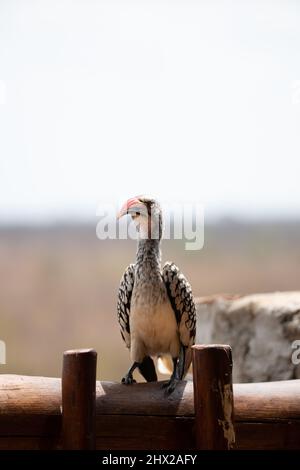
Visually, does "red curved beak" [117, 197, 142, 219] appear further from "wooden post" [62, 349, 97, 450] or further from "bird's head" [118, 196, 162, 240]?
"wooden post" [62, 349, 97, 450]

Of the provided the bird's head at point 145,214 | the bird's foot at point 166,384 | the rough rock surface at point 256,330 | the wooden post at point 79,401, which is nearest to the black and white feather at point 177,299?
the bird's head at point 145,214

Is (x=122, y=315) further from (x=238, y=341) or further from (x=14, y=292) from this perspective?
(x=14, y=292)

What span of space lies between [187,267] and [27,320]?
0.82 metres

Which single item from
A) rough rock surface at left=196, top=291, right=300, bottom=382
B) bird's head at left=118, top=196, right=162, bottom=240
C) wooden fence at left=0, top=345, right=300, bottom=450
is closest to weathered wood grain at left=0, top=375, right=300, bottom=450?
wooden fence at left=0, top=345, right=300, bottom=450

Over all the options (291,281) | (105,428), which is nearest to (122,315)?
(105,428)

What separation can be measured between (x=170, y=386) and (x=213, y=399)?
0.53ft

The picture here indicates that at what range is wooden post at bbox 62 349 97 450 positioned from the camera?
5.57 feet

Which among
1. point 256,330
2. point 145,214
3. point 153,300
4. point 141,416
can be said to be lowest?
point 141,416

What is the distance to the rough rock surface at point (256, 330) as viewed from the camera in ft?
8.73

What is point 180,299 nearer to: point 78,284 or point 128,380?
point 128,380

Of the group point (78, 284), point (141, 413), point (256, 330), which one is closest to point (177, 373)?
point (141, 413)

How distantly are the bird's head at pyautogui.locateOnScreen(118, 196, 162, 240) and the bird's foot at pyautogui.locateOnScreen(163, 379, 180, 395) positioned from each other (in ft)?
1.44

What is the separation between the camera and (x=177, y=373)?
2.01m

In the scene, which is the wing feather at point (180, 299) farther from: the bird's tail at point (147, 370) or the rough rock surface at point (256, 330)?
the rough rock surface at point (256, 330)
